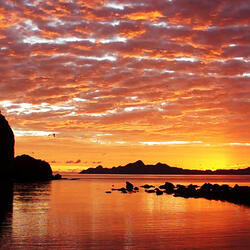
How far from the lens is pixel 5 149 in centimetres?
14838

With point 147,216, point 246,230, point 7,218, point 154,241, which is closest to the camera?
point 154,241

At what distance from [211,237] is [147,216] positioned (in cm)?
1715

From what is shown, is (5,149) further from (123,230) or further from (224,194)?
(123,230)

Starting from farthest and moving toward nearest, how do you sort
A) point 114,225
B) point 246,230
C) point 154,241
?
point 114,225, point 246,230, point 154,241

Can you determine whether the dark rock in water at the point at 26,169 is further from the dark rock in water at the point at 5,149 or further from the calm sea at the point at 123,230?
the calm sea at the point at 123,230

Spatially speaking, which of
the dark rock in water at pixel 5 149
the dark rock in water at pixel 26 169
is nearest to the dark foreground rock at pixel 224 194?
the dark rock in water at pixel 5 149

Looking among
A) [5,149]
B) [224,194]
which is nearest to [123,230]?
[224,194]

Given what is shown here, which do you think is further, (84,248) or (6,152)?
(6,152)

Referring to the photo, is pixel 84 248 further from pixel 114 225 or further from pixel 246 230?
pixel 246 230

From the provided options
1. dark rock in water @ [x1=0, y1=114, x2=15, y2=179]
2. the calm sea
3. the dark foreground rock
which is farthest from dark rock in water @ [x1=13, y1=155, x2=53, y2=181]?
the calm sea

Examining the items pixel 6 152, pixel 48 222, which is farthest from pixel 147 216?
pixel 6 152

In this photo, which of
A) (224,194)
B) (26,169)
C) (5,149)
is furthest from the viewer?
(26,169)

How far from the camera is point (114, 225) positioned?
3966cm

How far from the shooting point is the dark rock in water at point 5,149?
5741 inches
